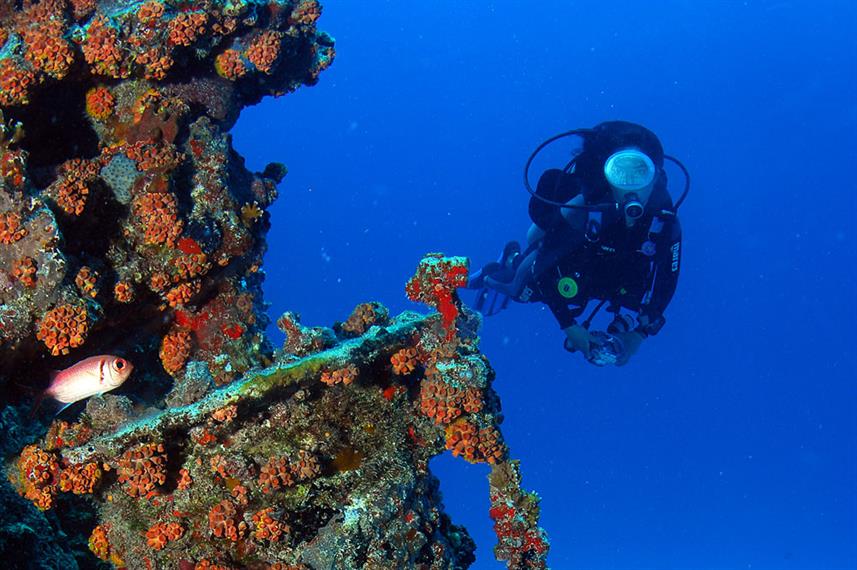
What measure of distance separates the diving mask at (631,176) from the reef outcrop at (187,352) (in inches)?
173

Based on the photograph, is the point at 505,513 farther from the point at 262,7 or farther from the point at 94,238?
the point at 262,7

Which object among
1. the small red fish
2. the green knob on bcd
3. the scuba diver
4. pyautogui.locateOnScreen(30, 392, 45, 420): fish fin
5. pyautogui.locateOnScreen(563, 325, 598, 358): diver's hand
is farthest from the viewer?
the green knob on bcd

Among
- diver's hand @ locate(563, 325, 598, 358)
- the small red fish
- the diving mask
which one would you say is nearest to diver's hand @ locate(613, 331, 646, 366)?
diver's hand @ locate(563, 325, 598, 358)

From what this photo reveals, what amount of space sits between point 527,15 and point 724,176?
5297 cm

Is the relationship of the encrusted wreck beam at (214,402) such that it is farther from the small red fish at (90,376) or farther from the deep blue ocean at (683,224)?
the deep blue ocean at (683,224)

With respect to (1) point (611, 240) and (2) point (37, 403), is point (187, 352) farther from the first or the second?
(1) point (611, 240)

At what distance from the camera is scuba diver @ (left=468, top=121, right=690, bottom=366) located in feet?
25.3

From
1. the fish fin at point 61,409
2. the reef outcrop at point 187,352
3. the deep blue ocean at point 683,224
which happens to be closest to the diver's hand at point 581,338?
the reef outcrop at point 187,352

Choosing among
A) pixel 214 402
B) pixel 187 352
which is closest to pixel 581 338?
pixel 187 352

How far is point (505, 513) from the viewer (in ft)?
12.2

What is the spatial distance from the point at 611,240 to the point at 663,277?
3.13ft

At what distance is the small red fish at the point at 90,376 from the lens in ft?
10.5

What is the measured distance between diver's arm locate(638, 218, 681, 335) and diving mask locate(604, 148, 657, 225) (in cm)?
80

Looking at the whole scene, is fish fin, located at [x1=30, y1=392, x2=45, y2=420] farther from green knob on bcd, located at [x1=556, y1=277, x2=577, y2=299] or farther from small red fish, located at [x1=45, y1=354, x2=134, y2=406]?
green knob on bcd, located at [x1=556, y1=277, x2=577, y2=299]
